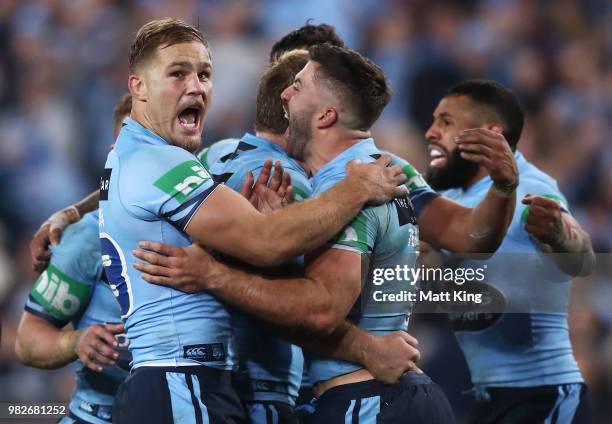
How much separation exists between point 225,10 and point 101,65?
1.28 m

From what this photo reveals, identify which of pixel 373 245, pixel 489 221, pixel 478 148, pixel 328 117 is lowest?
pixel 373 245

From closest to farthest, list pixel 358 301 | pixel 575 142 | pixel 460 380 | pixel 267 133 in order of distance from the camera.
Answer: pixel 358 301
pixel 267 133
pixel 460 380
pixel 575 142

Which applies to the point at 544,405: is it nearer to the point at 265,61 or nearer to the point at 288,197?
the point at 288,197

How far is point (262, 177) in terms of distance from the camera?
348 cm

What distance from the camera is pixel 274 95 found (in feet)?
13.5

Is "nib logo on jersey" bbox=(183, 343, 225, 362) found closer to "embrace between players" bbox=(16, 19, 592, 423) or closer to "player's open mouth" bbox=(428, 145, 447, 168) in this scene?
"embrace between players" bbox=(16, 19, 592, 423)

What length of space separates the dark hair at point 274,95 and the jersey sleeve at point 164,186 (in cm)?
90

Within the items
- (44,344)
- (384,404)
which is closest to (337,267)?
(384,404)

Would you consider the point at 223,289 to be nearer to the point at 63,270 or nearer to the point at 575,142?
the point at 63,270

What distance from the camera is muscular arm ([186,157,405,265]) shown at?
123 inches

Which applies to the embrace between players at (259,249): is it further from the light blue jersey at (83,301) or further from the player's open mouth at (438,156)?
the player's open mouth at (438,156)

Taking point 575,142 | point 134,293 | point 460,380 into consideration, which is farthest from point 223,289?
point 575,142

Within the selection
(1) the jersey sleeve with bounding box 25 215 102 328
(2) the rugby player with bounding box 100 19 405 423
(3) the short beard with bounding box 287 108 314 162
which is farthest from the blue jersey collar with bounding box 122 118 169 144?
(1) the jersey sleeve with bounding box 25 215 102 328

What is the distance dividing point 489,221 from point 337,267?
1.29m
